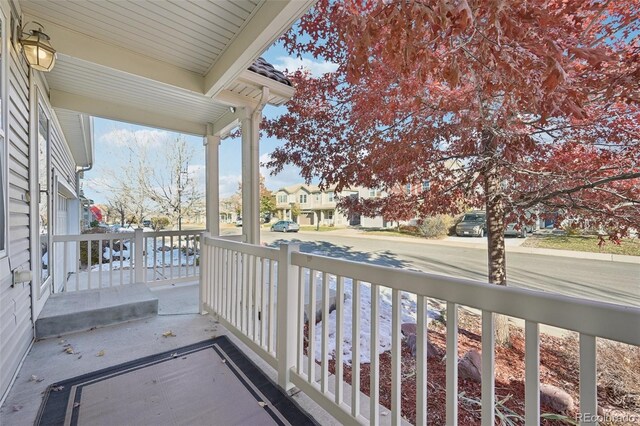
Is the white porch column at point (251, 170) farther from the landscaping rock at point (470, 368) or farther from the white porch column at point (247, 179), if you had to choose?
the landscaping rock at point (470, 368)

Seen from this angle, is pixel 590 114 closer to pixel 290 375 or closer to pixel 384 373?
pixel 384 373

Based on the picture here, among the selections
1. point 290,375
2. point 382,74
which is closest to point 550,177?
point 382,74

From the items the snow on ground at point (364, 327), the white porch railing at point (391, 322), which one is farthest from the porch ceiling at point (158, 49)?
the snow on ground at point (364, 327)

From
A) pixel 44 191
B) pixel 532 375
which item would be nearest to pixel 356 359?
pixel 532 375

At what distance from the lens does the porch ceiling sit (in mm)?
2381

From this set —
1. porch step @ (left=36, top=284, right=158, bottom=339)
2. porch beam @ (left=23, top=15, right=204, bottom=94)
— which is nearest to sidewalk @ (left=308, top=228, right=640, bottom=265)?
porch beam @ (left=23, top=15, right=204, bottom=94)

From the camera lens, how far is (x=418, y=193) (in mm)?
4148

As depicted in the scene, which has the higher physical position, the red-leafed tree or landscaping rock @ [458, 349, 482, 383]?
the red-leafed tree

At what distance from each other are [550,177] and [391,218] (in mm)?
1894

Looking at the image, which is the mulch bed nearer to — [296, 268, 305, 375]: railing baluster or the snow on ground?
the snow on ground

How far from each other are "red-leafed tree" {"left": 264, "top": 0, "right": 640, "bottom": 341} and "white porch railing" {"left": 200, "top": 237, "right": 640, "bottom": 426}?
1321mm

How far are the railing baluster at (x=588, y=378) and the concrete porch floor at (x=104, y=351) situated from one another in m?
1.35

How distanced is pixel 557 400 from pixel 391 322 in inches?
78.7

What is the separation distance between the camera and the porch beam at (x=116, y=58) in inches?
105
